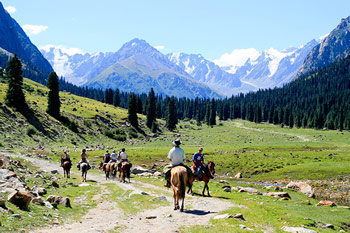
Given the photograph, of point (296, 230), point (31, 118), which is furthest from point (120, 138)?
point (296, 230)

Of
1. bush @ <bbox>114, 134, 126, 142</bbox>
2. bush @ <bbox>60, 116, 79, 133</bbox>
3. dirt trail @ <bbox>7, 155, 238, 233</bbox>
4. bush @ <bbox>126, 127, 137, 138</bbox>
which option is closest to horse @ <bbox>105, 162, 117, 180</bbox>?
dirt trail @ <bbox>7, 155, 238, 233</bbox>

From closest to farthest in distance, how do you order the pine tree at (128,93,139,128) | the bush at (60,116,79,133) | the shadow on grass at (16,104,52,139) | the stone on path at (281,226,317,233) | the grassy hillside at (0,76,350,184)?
the stone on path at (281,226,317,233), the grassy hillside at (0,76,350,184), the shadow on grass at (16,104,52,139), the bush at (60,116,79,133), the pine tree at (128,93,139,128)

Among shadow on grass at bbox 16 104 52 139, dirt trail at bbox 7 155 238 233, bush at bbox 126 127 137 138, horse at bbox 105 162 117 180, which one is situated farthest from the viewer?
bush at bbox 126 127 137 138

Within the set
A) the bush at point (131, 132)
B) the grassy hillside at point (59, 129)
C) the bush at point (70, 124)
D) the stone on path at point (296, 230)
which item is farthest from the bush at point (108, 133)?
the stone on path at point (296, 230)

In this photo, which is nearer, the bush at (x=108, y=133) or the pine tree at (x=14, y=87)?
the pine tree at (x=14, y=87)

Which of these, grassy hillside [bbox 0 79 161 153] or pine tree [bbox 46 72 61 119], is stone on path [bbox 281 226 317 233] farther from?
pine tree [bbox 46 72 61 119]

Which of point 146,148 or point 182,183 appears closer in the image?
point 182,183

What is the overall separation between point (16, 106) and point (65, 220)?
→ 252 feet

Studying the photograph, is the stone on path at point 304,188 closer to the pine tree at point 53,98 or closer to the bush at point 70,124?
the bush at point 70,124

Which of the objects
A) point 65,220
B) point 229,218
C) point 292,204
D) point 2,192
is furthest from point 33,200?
point 292,204

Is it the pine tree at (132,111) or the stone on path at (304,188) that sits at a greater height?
the pine tree at (132,111)

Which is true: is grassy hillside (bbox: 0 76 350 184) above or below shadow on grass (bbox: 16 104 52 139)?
below

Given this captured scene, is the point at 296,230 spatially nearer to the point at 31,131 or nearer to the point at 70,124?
the point at 31,131

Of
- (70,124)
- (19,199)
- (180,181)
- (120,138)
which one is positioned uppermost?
(180,181)
